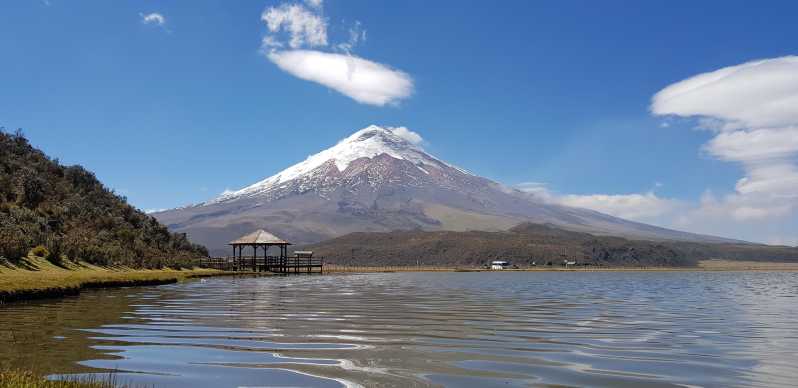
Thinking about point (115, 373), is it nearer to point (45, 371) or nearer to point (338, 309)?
point (45, 371)

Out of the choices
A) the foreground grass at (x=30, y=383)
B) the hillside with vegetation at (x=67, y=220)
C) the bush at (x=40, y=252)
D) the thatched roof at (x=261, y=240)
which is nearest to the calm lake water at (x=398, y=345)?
the foreground grass at (x=30, y=383)

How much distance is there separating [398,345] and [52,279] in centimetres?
2242

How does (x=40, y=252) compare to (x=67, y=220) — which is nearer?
(x=40, y=252)

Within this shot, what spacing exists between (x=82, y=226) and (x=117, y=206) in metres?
16.8

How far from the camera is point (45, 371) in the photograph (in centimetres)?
1056

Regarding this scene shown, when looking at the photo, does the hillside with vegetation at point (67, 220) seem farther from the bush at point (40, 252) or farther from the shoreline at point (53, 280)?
the shoreline at point (53, 280)

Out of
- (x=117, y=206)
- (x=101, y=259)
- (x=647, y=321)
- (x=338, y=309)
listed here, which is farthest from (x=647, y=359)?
(x=117, y=206)

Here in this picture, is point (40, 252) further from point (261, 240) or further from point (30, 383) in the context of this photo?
point (261, 240)

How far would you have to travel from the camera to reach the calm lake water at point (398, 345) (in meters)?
10.9

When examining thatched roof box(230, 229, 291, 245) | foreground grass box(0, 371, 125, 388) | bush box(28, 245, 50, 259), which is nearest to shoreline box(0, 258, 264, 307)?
bush box(28, 245, 50, 259)

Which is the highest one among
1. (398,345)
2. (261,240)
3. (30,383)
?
(261,240)

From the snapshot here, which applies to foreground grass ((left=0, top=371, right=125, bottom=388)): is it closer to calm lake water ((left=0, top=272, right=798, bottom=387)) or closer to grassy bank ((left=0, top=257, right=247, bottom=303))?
calm lake water ((left=0, top=272, right=798, bottom=387))

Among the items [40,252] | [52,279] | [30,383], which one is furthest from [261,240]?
[30,383]

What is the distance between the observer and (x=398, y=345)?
14.4 meters
